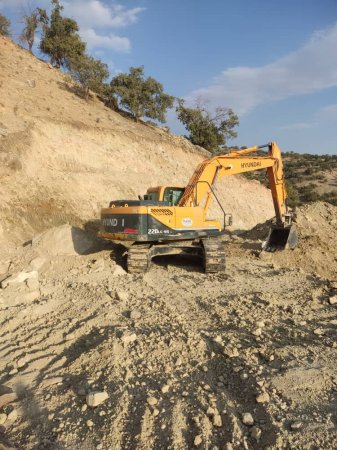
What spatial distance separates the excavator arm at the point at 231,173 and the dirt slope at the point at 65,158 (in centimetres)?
512

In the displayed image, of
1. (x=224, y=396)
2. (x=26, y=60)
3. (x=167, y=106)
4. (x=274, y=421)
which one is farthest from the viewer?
(x=167, y=106)

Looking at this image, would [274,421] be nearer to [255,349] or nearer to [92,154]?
[255,349]

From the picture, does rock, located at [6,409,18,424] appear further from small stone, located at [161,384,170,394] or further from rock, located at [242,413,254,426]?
rock, located at [242,413,254,426]

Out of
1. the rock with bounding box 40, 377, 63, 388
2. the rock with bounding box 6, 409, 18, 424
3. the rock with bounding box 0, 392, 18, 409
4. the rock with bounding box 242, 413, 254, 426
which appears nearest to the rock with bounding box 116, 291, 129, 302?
the rock with bounding box 40, 377, 63, 388

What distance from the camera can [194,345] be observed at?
4.37 meters

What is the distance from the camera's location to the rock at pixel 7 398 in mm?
3353

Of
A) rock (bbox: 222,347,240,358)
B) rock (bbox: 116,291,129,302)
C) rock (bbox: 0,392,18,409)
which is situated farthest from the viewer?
rock (bbox: 116,291,129,302)

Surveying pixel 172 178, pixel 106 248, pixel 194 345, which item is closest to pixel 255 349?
pixel 194 345

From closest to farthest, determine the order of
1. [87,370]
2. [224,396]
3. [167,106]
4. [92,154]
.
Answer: [224,396], [87,370], [92,154], [167,106]

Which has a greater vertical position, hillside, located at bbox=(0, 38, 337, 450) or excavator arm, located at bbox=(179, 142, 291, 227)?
excavator arm, located at bbox=(179, 142, 291, 227)

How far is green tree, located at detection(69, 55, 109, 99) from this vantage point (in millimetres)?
20016

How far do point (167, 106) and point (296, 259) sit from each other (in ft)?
54.1

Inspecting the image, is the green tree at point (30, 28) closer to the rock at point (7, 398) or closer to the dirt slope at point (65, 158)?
the dirt slope at point (65, 158)

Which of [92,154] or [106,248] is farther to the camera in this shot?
[92,154]
